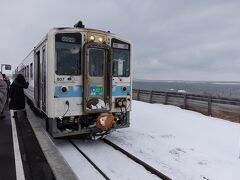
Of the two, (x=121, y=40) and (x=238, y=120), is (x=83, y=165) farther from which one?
(x=238, y=120)

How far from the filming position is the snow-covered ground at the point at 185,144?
676 centimetres

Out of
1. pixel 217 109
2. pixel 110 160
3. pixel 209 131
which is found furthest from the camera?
pixel 217 109

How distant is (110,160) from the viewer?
7.27 m

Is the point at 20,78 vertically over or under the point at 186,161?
over

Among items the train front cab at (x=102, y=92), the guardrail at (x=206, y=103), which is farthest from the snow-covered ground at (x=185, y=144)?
the train front cab at (x=102, y=92)

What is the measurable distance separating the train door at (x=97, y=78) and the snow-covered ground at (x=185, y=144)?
126cm

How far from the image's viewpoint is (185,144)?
9008 millimetres

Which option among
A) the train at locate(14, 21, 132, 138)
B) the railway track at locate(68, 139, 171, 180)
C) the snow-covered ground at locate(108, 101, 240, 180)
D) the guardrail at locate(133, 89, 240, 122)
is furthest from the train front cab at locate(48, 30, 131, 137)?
the guardrail at locate(133, 89, 240, 122)

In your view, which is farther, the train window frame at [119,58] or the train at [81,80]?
the train window frame at [119,58]

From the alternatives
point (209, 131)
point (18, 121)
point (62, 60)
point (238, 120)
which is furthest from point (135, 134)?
point (238, 120)

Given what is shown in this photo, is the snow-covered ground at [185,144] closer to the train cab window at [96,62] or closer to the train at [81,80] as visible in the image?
the train at [81,80]

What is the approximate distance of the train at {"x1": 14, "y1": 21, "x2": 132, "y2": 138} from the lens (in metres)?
8.17

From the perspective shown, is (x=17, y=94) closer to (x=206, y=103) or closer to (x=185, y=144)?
(x=185, y=144)

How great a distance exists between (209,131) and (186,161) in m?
4.19
